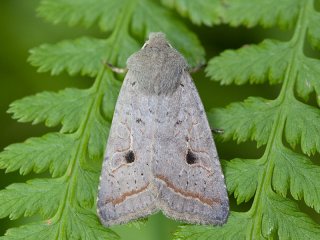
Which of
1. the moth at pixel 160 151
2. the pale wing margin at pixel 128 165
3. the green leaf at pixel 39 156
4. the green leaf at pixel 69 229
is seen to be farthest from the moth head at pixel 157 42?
the green leaf at pixel 69 229

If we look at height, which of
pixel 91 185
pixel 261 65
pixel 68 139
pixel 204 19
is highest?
pixel 204 19

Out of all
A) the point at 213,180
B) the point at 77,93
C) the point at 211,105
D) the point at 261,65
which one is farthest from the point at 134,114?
the point at 211,105

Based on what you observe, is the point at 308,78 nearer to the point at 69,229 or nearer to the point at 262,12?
the point at 262,12

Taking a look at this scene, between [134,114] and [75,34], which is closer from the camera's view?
[134,114]

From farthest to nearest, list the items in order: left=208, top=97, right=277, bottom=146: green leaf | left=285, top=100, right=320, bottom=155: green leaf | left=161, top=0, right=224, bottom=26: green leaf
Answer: left=161, top=0, right=224, bottom=26: green leaf < left=208, top=97, right=277, bottom=146: green leaf < left=285, top=100, right=320, bottom=155: green leaf

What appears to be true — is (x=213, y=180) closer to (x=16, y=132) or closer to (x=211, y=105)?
(x=211, y=105)

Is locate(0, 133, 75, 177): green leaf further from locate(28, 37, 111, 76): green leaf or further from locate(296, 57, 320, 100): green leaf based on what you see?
locate(296, 57, 320, 100): green leaf

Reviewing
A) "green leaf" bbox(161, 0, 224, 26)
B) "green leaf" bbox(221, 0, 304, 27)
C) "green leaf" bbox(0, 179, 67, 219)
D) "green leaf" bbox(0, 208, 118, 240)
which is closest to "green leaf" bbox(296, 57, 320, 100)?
"green leaf" bbox(221, 0, 304, 27)
